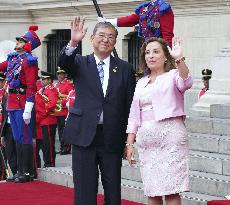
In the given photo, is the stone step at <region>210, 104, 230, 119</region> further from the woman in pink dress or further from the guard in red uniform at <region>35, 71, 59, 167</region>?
the woman in pink dress

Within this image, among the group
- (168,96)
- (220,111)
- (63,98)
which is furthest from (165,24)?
(63,98)

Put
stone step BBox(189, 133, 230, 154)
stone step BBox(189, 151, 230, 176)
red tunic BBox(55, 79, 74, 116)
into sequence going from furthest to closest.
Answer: red tunic BBox(55, 79, 74, 116) < stone step BBox(189, 133, 230, 154) < stone step BBox(189, 151, 230, 176)

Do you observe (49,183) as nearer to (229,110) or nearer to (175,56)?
(229,110)

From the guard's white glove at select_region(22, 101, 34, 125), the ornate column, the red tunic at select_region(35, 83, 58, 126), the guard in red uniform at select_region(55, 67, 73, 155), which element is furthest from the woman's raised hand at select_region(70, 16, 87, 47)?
the guard in red uniform at select_region(55, 67, 73, 155)

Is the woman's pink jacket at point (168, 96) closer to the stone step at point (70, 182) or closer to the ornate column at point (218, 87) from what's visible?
the stone step at point (70, 182)

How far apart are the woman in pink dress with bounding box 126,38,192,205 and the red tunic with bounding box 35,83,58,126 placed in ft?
25.8

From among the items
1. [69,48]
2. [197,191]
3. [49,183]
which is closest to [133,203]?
[197,191]

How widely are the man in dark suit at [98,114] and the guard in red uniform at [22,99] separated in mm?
3998

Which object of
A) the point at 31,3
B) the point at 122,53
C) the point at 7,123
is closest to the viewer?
the point at 7,123

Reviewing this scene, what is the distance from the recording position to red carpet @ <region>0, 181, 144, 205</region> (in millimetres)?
10445

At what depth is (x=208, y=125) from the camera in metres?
11.5

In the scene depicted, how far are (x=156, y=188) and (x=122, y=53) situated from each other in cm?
1325

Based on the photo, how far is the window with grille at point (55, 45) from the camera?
23.0 metres

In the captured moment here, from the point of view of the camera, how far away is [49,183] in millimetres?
12086
